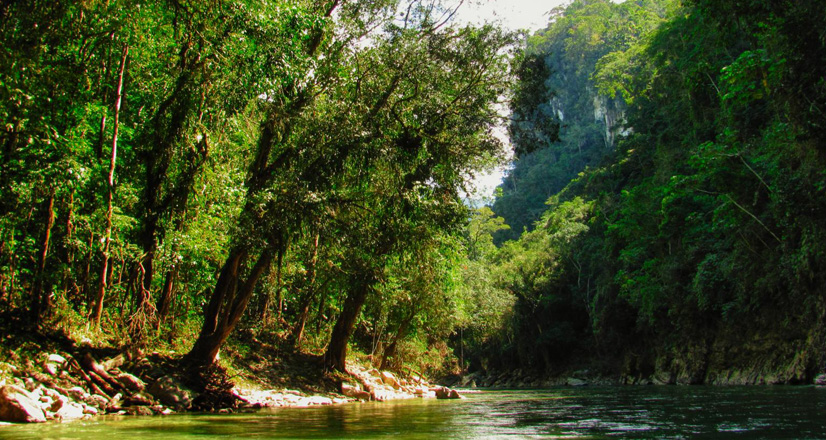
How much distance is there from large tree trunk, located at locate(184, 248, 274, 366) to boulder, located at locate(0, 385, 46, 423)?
12.7ft

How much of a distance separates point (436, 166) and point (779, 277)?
17.3 metres

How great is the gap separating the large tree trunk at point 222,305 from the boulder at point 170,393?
39.8 inches

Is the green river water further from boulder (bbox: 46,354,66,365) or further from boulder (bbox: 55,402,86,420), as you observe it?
boulder (bbox: 46,354,66,365)

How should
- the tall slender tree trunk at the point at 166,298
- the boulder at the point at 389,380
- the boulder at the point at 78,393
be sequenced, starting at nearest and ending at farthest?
the boulder at the point at 78,393
the tall slender tree trunk at the point at 166,298
the boulder at the point at 389,380

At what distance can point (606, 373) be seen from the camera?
132 ft

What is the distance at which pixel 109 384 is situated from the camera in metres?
9.52

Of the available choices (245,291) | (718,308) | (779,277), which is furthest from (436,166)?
(718,308)

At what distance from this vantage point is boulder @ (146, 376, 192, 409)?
9.98 metres

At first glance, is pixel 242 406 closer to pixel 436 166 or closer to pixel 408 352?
pixel 436 166

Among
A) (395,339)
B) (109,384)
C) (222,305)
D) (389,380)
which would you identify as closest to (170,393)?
(109,384)

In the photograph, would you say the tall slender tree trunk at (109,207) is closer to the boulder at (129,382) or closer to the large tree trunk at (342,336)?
the boulder at (129,382)

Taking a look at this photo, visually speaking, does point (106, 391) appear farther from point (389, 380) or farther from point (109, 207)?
point (389, 380)

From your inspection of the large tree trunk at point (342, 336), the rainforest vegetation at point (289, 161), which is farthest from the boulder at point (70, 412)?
the large tree trunk at point (342, 336)

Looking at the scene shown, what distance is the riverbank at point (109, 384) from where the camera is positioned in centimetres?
811
